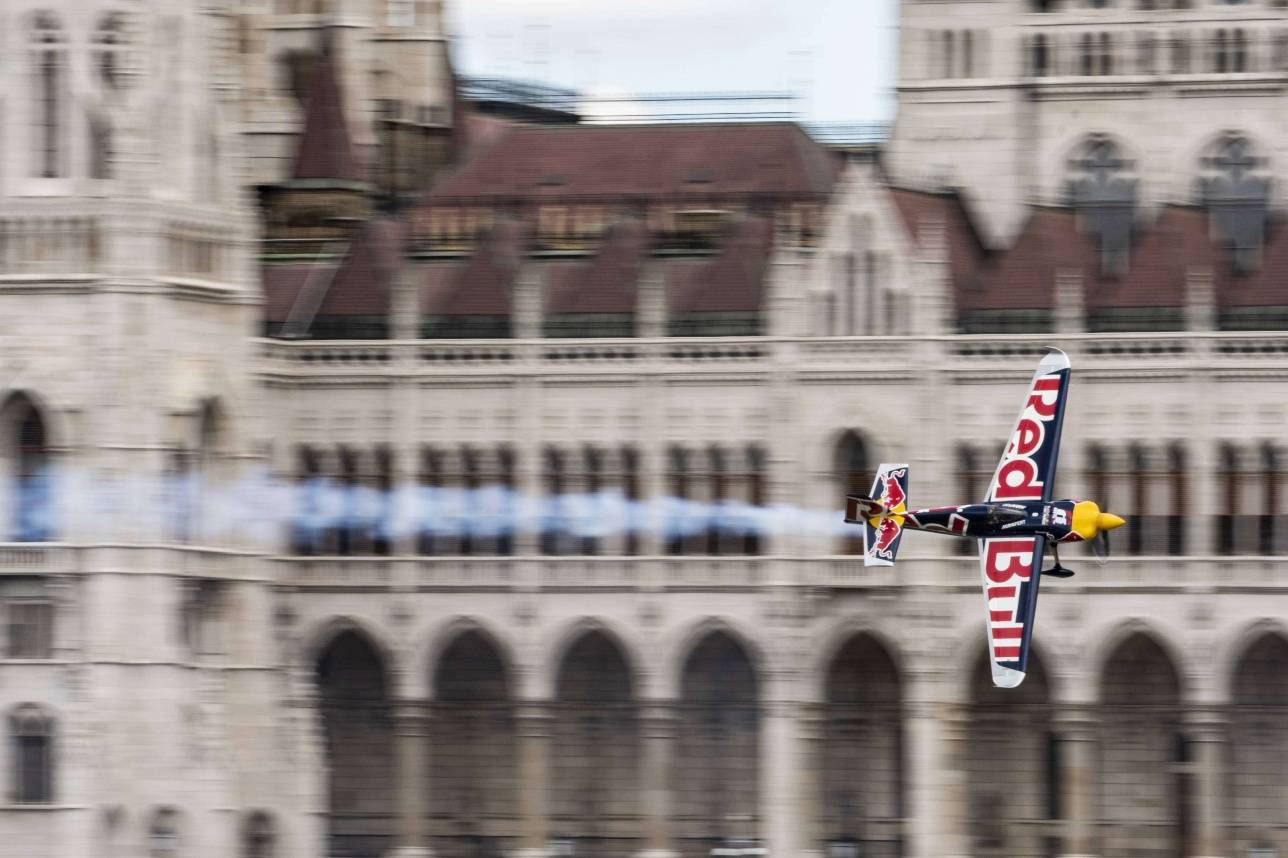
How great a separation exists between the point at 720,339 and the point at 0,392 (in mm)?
19785

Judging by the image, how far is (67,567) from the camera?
442ft

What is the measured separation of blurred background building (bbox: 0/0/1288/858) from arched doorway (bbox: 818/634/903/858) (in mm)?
112

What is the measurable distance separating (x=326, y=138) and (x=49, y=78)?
15.9 m

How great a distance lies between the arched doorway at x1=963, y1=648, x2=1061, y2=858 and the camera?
5581 inches

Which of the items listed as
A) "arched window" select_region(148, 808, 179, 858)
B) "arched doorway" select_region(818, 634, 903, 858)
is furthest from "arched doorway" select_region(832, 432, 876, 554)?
"arched window" select_region(148, 808, 179, 858)

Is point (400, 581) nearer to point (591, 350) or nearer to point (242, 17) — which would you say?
point (591, 350)

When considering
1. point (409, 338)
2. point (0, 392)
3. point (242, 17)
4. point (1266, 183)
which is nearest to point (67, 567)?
point (0, 392)

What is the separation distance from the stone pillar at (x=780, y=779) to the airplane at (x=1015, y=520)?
1459 centimetres

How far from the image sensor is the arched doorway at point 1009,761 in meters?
142

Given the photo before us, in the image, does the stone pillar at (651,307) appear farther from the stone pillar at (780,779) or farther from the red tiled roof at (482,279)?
the stone pillar at (780,779)

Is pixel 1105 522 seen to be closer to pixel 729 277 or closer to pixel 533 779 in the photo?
pixel 729 277

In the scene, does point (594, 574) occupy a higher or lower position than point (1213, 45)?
lower

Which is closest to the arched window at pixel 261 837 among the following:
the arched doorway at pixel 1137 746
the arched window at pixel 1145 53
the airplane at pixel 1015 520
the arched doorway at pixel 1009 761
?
the arched doorway at pixel 1009 761

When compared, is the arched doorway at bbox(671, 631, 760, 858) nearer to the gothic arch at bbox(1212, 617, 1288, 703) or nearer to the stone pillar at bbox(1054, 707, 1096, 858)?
the stone pillar at bbox(1054, 707, 1096, 858)
